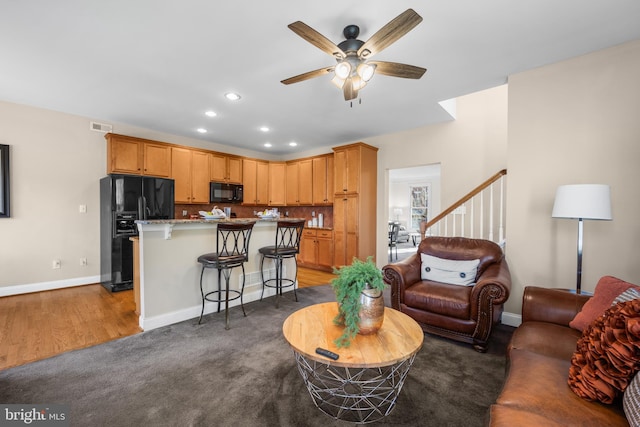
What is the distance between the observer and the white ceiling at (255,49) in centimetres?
197

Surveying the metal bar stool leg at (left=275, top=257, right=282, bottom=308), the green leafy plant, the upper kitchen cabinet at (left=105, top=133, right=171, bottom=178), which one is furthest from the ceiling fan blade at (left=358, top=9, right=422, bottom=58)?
the upper kitchen cabinet at (left=105, top=133, right=171, bottom=178)

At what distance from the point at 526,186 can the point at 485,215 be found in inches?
49.3

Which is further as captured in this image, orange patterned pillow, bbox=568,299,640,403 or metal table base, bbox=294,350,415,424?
metal table base, bbox=294,350,415,424

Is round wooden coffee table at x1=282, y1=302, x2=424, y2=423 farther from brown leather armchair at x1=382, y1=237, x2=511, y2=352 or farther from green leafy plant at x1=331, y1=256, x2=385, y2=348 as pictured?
brown leather armchair at x1=382, y1=237, x2=511, y2=352

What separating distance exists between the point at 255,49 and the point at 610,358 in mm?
3028

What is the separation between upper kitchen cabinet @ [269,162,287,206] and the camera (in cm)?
647

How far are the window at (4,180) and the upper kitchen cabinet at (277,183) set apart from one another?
4169 millimetres

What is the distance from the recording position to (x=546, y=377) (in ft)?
4.01

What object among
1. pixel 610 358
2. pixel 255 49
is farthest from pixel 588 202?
pixel 255 49

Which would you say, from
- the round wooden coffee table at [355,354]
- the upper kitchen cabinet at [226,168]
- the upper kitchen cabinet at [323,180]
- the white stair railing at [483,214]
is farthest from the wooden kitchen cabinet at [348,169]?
the round wooden coffee table at [355,354]

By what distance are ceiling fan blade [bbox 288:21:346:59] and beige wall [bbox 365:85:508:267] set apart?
9.79 feet

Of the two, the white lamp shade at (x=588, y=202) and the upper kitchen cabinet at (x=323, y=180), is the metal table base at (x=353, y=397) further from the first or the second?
the upper kitchen cabinet at (x=323, y=180)

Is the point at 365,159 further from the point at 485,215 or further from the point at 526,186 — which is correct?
the point at 526,186

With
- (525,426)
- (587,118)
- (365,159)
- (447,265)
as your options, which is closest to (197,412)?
(525,426)
